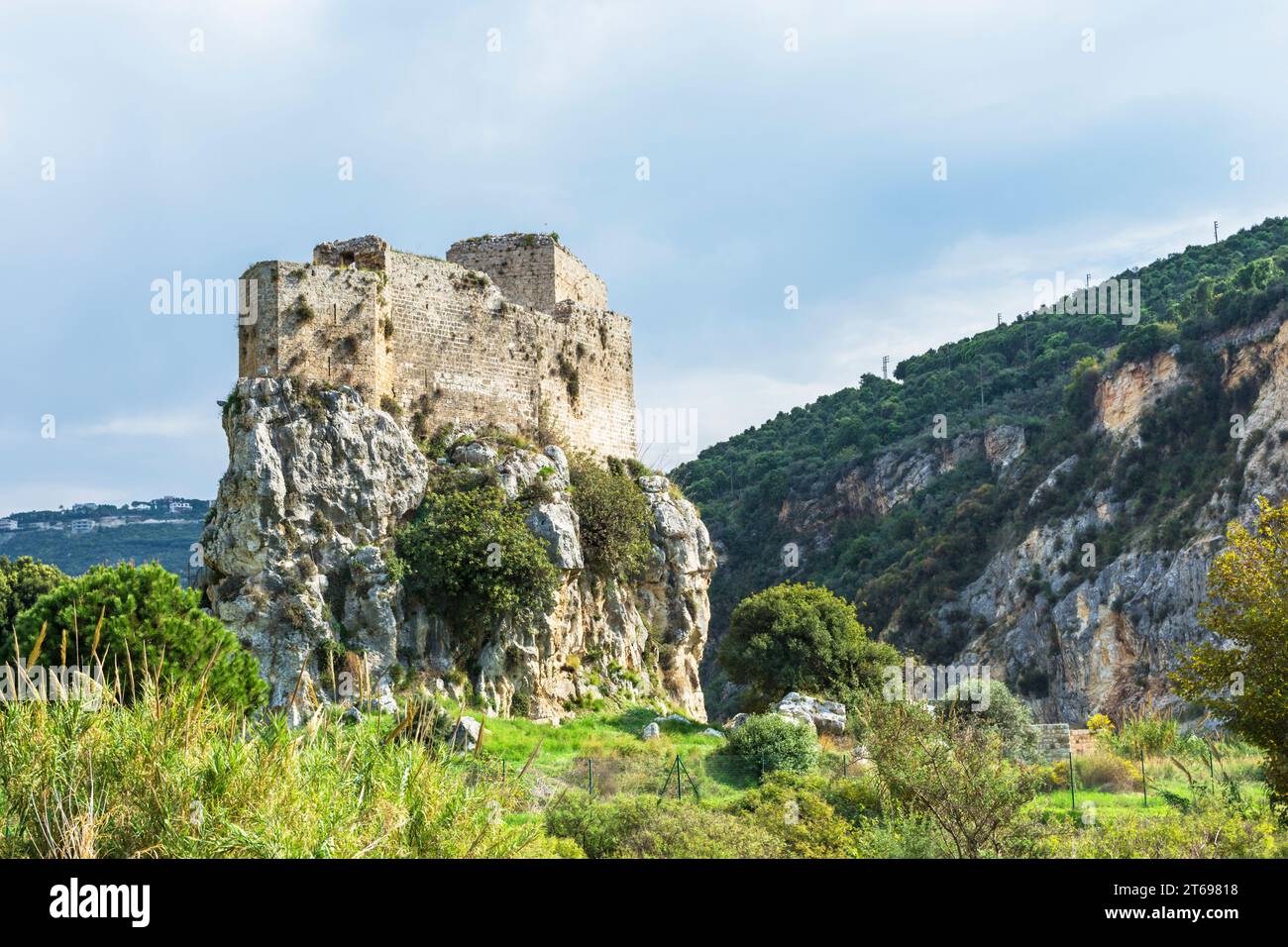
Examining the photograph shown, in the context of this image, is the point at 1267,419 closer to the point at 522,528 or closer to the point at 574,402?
the point at 574,402

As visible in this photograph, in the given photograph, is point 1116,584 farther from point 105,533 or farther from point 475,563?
point 105,533

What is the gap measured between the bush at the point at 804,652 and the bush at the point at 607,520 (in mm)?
4106

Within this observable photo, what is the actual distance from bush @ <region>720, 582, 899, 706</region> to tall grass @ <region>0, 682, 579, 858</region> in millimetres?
23645

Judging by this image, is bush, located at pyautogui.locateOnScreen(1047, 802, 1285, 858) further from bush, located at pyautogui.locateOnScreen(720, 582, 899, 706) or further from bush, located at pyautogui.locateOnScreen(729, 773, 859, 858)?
bush, located at pyautogui.locateOnScreen(720, 582, 899, 706)

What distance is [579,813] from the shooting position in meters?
15.7

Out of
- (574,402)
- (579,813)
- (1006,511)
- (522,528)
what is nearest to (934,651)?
(1006,511)

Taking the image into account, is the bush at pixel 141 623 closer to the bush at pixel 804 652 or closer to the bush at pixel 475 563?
the bush at pixel 475 563

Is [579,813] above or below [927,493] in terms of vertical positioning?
below

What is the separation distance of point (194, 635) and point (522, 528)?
9403mm

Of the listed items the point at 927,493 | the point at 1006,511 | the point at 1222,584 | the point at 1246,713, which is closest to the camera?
the point at 1246,713

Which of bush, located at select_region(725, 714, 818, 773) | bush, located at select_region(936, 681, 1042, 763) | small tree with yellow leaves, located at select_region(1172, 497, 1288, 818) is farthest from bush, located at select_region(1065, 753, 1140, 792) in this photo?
small tree with yellow leaves, located at select_region(1172, 497, 1288, 818)

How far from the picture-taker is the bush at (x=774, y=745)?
71.1 ft

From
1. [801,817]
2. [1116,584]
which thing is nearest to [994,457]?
[1116,584]

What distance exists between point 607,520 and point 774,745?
29.9 feet
